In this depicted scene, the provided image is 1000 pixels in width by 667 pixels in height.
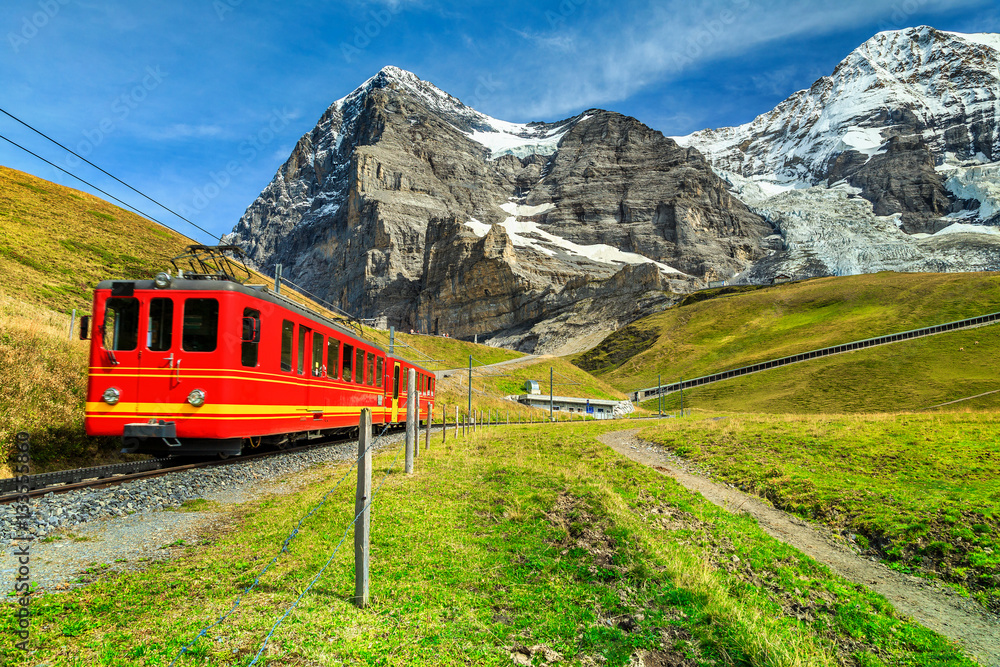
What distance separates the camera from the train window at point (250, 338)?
12.1 metres

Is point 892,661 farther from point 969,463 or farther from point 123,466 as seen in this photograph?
point 123,466

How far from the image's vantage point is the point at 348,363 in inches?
740

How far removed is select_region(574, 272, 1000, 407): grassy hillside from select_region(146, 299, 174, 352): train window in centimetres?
9232

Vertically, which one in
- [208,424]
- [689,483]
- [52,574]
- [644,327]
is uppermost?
[644,327]

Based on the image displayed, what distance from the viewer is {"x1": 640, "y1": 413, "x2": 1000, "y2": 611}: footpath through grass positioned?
30.3ft

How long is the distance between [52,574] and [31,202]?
179 feet

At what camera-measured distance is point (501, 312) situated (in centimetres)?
17288

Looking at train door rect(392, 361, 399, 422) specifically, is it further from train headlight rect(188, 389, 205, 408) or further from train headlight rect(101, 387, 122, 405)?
train headlight rect(101, 387, 122, 405)

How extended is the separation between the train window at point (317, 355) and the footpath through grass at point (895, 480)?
13.7 meters

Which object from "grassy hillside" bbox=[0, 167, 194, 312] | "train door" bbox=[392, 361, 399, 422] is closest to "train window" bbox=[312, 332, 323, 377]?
"train door" bbox=[392, 361, 399, 422]

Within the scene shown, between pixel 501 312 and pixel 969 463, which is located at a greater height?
pixel 501 312

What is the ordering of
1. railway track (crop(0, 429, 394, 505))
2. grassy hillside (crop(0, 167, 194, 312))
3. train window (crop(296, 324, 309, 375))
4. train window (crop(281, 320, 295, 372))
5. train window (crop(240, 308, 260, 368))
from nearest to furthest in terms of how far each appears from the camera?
1. railway track (crop(0, 429, 394, 505))
2. train window (crop(240, 308, 260, 368))
3. train window (crop(281, 320, 295, 372))
4. train window (crop(296, 324, 309, 375))
5. grassy hillside (crop(0, 167, 194, 312))

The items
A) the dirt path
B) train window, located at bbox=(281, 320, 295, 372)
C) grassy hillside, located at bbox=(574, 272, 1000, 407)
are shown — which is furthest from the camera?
grassy hillside, located at bbox=(574, 272, 1000, 407)

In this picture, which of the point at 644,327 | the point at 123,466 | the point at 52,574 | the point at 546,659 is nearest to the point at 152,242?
the point at 123,466
